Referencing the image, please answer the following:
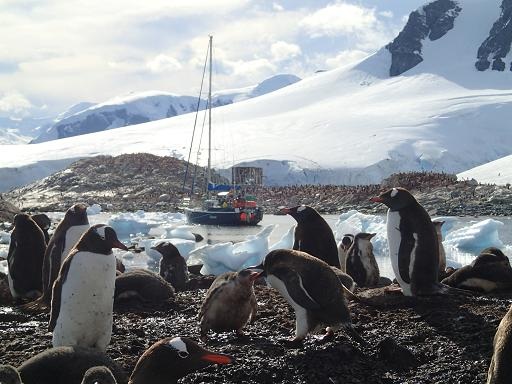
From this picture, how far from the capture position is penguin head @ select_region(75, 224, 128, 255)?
448cm

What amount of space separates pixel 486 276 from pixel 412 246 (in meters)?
0.74

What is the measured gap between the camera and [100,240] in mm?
4508

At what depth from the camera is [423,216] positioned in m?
6.08

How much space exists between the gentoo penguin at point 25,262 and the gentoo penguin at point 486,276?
3.97 metres

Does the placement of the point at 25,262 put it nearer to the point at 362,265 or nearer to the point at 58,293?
the point at 58,293

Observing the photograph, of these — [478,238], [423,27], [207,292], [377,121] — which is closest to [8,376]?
[207,292]

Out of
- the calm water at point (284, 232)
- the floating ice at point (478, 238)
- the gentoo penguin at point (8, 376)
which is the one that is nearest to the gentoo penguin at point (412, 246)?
the gentoo penguin at point (8, 376)

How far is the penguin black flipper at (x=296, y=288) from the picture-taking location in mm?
4523

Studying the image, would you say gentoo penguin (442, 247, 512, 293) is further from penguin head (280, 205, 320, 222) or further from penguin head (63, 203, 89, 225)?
penguin head (63, 203, 89, 225)

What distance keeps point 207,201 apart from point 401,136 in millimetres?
29209

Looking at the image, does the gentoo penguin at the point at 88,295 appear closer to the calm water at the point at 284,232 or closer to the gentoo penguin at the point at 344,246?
the gentoo penguin at the point at 344,246

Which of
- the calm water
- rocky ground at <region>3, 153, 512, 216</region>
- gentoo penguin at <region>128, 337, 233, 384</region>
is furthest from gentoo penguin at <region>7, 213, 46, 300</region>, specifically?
rocky ground at <region>3, 153, 512, 216</region>

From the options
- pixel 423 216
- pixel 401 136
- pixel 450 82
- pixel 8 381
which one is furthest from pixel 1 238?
pixel 450 82

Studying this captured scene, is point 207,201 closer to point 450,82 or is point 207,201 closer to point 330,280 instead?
point 330,280
